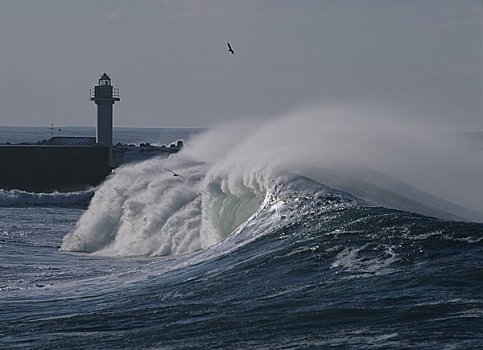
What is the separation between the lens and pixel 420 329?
35.1 feet

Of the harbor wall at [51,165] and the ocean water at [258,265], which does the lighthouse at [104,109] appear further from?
the ocean water at [258,265]

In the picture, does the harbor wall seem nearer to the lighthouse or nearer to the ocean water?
the lighthouse

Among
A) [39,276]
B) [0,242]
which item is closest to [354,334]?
[39,276]

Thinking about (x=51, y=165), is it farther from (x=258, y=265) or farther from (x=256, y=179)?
(x=258, y=265)

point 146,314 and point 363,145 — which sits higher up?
point 363,145

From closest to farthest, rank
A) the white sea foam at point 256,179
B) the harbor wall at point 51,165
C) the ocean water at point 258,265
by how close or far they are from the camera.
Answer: the ocean water at point 258,265
the white sea foam at point 256,179
the harbor wall at point 51,165

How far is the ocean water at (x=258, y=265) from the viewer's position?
11430 millimetres

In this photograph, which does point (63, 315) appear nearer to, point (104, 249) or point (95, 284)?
point (95, 284)

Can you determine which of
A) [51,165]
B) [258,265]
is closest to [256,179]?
[258,265]

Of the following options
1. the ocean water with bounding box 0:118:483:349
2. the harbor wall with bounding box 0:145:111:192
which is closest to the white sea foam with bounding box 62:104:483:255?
the ocean water with bounding box 0:118:483:349

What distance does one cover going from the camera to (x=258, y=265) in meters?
15.2

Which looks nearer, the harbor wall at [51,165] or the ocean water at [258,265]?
the ocean water at [258,265]

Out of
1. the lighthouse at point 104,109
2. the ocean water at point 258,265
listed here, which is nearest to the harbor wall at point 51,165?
the lighthouse at point 104,109

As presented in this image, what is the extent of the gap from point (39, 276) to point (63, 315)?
14.7 feet
